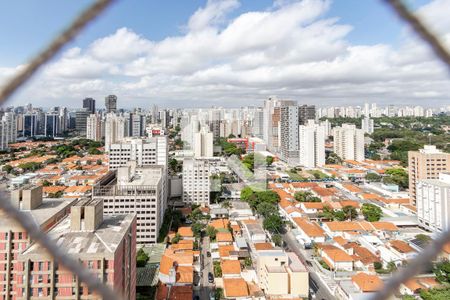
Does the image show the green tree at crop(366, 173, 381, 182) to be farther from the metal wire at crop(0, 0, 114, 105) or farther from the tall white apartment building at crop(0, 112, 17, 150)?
the tall white apartment building at crop(0, 112, 17, 150)

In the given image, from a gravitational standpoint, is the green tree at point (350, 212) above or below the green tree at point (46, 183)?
below

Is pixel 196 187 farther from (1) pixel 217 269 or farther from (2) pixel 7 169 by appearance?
(2) pixel 7 169

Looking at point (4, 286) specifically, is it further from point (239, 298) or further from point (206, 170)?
point (206, 170)

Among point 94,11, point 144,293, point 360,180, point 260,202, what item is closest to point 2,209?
point 94,11

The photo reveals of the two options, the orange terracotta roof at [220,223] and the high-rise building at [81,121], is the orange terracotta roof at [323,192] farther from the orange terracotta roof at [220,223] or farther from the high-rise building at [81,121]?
the high-rise building at [81,121]

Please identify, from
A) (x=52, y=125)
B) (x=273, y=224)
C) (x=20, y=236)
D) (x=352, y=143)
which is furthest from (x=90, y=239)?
(x=52, y=125)

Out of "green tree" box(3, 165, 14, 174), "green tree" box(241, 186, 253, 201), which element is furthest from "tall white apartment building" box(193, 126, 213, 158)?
"green tree" box(3, 165, 14, 174)

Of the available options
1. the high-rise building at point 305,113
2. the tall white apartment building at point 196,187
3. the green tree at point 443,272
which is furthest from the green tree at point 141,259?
the high-rise building at point 305,113
